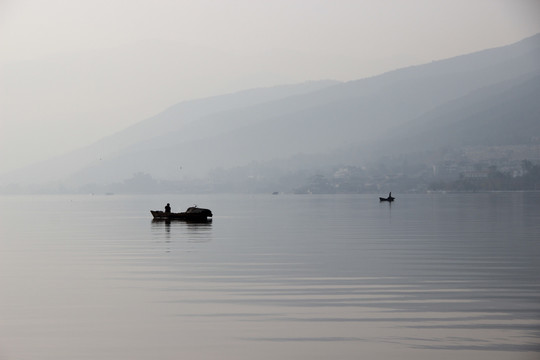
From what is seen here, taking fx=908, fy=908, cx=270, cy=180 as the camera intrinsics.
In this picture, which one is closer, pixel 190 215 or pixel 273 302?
pixel 273 302

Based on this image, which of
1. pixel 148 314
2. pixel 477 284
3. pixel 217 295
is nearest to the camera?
pixel 148 314

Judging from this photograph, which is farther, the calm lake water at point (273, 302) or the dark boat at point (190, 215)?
the dark boat at point (190, 215)

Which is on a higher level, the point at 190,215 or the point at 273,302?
the point at 190,215

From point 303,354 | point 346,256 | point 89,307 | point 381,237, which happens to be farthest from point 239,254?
point 303,354

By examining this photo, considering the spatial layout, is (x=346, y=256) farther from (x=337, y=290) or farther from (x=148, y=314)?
(x=148, y=314)

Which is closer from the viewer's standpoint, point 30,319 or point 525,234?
point 30,319

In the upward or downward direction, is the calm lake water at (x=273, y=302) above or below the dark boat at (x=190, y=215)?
below

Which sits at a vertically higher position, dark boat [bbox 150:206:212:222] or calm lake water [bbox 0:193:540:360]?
dark boat [bbox 150:206:212:222]

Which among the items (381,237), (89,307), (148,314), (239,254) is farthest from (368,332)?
(381,237)

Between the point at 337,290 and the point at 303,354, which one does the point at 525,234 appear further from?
the point at 303,354

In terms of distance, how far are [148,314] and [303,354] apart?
26.2 feet

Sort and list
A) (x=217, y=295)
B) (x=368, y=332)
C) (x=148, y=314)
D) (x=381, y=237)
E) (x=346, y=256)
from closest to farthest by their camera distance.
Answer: (x=368, y=332)
(x=148, y=314)
(x=217, y=295)
(x=346, y=256)
(x=381, y=237)

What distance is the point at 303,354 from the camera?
23.8m

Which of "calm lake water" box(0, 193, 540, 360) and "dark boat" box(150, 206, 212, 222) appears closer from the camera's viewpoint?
"calm lake water" box(0, 193, 540, 360)
